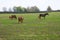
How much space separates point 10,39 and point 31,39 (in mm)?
1469

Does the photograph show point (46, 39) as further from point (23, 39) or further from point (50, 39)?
point (23, 39)

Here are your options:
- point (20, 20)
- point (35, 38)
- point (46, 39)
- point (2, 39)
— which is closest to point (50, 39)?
point (46, 39)

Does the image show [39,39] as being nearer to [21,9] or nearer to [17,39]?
[17,39]

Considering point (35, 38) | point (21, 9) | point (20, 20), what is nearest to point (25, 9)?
point (21, 9)

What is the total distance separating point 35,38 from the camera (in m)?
13.9

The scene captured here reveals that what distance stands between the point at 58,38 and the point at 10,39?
3401mm

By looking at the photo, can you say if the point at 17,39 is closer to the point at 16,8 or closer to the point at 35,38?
the point at 35,38

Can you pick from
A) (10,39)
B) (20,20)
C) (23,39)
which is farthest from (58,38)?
(20,20)

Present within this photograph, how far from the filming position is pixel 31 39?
1357 centimetres

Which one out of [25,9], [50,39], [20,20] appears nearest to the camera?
[50,39]

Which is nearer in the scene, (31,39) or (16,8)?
(31,39)

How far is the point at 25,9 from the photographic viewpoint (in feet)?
362

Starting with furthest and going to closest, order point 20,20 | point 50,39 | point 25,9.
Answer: point 25,9 < point 20,20 < point 50,39

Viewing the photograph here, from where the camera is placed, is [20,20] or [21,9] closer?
[20,20]
